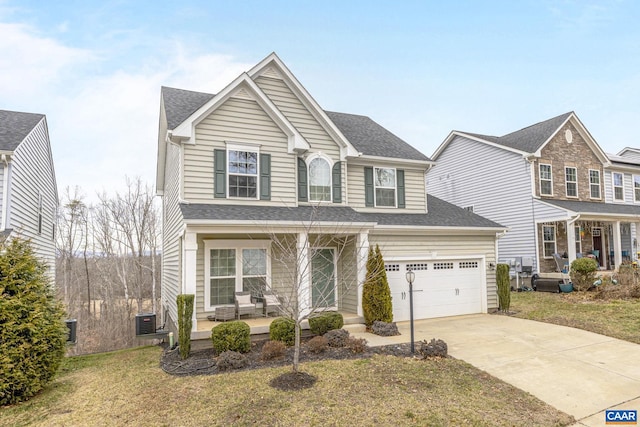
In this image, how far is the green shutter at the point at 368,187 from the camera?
12875 millimetres

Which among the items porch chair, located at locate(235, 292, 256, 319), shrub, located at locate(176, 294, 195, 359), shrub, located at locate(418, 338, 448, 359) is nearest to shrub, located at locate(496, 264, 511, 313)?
shrub, located at locate(418, 338, 448, 359)

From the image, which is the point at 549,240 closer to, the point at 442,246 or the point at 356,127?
the point at 442,246

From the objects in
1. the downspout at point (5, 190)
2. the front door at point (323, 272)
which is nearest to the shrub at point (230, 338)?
the front door at point (323, 272)

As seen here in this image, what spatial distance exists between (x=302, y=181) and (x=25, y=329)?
24.6ft

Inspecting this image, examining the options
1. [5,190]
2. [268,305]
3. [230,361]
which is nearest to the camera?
[230,361]

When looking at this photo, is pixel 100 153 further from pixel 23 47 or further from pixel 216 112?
pixel 216 112

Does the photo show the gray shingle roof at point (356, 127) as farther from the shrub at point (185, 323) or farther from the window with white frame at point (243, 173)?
the shrub at point (185, 323)

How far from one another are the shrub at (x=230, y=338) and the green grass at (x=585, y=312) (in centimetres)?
929

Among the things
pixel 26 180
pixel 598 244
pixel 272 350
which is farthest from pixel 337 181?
pixel 598 244

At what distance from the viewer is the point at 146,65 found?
15344 mm

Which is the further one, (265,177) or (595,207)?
(595,207)

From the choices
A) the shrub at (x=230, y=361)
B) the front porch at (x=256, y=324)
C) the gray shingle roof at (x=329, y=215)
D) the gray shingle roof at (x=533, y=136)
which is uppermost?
the gray shingle roof at (x=533, y=136)

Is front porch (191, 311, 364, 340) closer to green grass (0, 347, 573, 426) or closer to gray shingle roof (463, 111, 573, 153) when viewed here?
green grass (0, 347, 573, 426)

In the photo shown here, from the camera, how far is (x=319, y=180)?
459 inches
